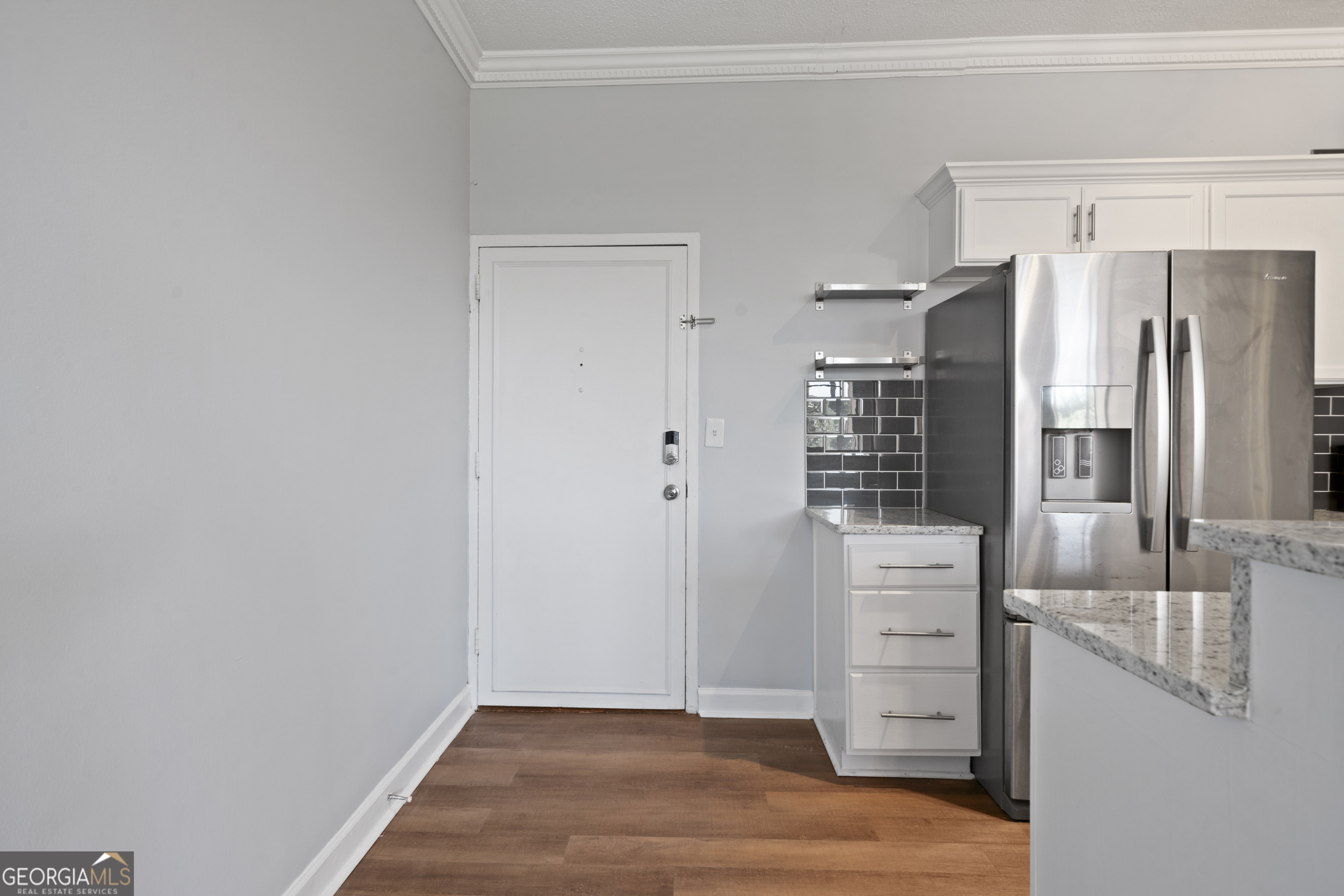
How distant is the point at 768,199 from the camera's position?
294 cm

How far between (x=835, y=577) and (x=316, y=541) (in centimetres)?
173

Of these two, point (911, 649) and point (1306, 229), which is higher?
point (1306, 229)

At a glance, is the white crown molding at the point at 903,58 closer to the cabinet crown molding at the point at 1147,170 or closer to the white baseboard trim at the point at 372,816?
the cabinet crown molding at the point at 1147,170

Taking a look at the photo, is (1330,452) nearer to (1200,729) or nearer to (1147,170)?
(1147,170)

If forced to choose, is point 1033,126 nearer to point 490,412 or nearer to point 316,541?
point 490,412

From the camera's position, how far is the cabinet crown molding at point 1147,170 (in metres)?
2.52

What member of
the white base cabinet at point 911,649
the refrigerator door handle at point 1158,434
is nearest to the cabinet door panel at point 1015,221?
the refrigerator door handle at point 1158,434

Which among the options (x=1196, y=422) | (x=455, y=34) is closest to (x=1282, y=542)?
(x=1196, y=422)

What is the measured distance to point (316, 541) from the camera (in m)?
1.74

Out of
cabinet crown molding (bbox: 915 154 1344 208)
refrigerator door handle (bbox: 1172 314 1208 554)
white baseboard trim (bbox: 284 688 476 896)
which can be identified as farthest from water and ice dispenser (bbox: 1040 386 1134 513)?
white baseboard trim (bbox: 284 688 476 896)

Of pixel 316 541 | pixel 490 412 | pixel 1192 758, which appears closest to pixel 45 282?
pixel 316 541

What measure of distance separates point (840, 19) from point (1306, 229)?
192 cm

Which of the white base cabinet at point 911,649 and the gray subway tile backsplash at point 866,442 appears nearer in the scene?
the white base cabinet at point 911,649

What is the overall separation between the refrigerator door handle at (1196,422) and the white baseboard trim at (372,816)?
258 centimetres
